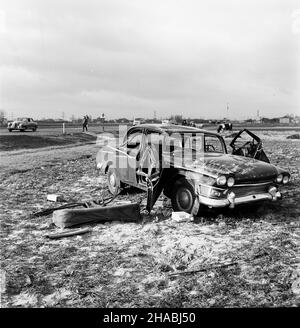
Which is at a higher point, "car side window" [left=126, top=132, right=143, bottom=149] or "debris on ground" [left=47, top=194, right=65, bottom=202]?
"car side window" [left=126, top=132, right=143, bottom=149]

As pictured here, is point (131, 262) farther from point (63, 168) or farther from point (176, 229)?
point (63, 168)

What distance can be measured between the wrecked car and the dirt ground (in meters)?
0.43

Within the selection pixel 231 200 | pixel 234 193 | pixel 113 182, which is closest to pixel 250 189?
pixel 234 193

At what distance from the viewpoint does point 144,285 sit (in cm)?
374

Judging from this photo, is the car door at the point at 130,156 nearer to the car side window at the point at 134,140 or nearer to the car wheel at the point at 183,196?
the car side window at the point at 134,140

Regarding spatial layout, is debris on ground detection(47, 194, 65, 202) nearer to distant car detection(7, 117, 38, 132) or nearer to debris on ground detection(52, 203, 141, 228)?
debris on ground detection(52, 203, 141, 228)

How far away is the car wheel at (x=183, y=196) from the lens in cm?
589

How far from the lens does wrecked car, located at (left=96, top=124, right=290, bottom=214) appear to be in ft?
18.2

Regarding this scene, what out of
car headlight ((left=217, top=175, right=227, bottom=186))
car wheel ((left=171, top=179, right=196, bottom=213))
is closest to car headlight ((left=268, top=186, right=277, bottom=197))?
car headlight ((left=217, top=175, right=227, bottom=186))

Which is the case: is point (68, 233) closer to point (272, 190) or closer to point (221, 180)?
point (221, 180)

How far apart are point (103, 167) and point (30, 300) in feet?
17.0

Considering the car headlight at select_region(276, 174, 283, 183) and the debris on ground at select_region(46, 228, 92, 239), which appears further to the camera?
the car headlight at select_region(276, 174, 283, 183)

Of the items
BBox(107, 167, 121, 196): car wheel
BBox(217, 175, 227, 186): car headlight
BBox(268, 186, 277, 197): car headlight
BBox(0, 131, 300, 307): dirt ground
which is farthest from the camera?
BBox(107, 167, 121, 196): car wheel
